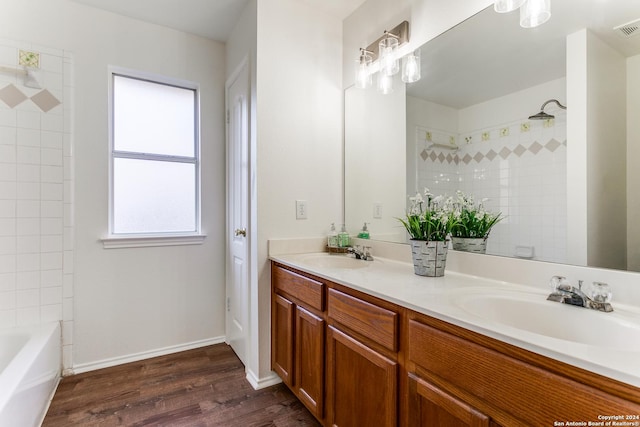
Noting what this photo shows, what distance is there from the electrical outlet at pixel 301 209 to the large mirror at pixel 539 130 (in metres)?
0.62

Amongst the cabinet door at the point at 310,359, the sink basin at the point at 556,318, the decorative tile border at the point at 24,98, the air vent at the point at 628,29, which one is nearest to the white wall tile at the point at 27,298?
the decorative tile border at the point at 24,98

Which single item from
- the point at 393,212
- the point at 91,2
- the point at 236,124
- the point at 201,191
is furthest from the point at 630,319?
the point at 91,2

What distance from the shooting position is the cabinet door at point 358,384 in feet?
3.49

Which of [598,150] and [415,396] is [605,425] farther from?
[598,150]

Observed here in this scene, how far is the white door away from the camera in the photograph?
6.89ft

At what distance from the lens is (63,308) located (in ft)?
6.74

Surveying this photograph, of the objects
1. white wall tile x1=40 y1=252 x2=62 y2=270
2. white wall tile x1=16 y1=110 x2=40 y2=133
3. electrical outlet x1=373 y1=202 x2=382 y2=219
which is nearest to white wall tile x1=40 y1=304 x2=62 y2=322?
white wall tile x1=40 y1=252 x2=62 y2=270

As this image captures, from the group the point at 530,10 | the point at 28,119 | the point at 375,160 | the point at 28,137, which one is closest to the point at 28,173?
the point at 28,137

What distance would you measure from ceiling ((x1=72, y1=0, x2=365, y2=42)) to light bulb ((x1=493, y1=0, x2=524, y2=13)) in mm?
1093

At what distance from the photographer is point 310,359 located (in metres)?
1.54

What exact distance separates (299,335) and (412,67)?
1.62 metres

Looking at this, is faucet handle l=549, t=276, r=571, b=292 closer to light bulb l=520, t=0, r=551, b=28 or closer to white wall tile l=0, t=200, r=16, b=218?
light bulb l=520, t=0, r=551, b=28

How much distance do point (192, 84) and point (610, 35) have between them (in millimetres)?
2584

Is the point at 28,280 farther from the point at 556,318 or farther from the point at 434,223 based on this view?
the point at 556,318
